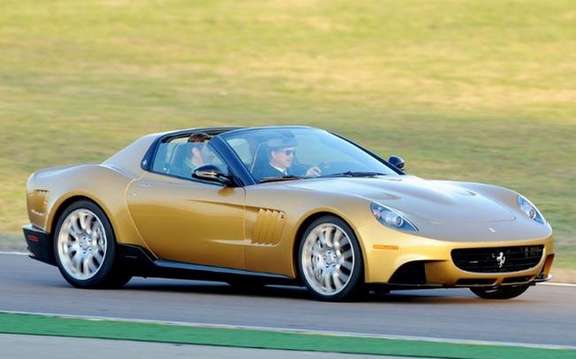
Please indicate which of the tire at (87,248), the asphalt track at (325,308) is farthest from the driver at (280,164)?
the tire at (87,248)

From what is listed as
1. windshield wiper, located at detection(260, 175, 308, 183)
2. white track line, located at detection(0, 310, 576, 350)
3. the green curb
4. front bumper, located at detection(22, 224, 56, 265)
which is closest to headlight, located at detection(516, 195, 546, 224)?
windshield wiper, located at detection(260, 175, 308, 183)

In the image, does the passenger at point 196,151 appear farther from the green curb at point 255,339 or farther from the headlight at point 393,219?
the green curb at point 255,339

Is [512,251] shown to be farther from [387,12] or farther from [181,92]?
[387,12]

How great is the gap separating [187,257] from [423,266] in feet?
6.57

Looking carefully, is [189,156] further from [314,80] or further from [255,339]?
[314,80]

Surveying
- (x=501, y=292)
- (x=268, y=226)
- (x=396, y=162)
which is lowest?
(x=501, y=292)

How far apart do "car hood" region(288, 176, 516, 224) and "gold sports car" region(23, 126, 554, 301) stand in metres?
0.01

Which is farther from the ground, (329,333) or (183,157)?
(183,157)

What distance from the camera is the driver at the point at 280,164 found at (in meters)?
11.1

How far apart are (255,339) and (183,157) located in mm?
3311

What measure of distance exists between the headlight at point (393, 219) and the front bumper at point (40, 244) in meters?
2.99

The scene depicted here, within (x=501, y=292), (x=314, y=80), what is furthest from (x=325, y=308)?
(x=314, y=80)

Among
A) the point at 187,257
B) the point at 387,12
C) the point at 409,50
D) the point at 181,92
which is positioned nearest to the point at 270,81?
the point at 181,92

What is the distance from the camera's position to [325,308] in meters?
10.1
